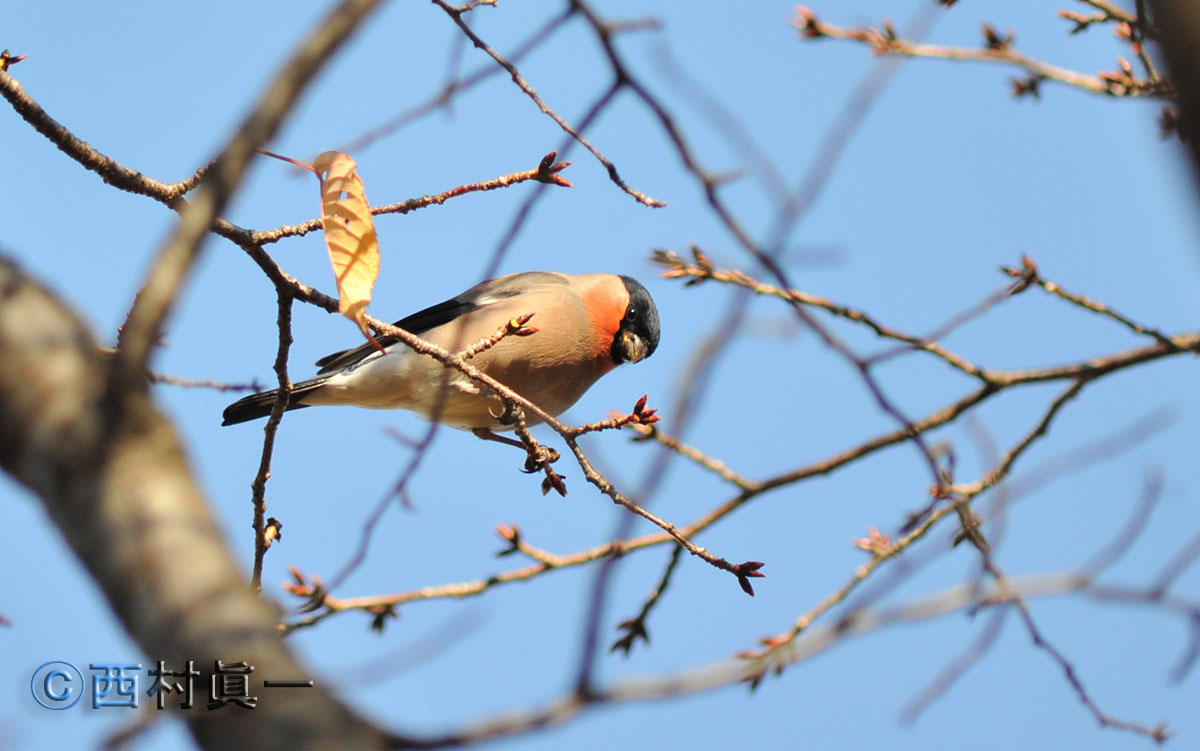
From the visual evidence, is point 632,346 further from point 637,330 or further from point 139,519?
point 139,519

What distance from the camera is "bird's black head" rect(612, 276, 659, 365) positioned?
5914 millimetres

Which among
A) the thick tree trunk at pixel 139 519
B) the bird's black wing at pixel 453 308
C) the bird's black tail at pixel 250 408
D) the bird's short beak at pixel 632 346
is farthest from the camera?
the bird's short beak at pixel 632 346

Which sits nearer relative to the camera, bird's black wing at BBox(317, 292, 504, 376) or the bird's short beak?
bird's black wing at BBox(317, 292, 504, 376)

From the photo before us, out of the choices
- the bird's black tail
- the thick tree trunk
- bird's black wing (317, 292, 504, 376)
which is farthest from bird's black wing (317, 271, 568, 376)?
the thick tree trunk

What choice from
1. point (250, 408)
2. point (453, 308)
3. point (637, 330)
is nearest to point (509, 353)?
point (453, 308)

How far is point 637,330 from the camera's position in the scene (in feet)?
19.6

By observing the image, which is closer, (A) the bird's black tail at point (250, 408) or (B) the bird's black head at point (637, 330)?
(A) the bird's black tail at point (250, 408)

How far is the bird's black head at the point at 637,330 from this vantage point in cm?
591


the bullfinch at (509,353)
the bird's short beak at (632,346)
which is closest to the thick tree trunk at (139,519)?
the bullfinch at (509,353)

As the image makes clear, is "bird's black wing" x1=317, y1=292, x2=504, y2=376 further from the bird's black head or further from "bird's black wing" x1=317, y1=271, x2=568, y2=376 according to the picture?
the bird's black head

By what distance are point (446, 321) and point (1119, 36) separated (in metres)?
3.47

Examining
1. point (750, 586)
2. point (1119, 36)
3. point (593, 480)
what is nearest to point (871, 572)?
point (750, 586)

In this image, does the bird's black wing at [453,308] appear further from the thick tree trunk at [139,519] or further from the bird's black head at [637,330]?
the thick tree trunk at [139,519]

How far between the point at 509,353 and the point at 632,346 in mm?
947
